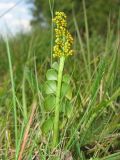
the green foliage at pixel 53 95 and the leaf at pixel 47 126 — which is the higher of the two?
the green foliage at pixel 53 95

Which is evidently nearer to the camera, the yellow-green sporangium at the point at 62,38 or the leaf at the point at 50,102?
the yellow-green sporangium at the point at 62,38

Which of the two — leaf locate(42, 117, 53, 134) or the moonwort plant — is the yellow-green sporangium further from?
leaf locate(42, 117, 53, 134)

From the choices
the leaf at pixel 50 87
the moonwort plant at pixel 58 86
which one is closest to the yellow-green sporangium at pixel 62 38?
the moonwort plant at pixel 58 86

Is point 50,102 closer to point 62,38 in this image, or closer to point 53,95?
point 53,95

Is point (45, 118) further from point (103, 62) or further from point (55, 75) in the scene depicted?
point (103, 62)

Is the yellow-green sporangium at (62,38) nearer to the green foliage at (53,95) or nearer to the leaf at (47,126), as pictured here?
the green foliage at (53,95)

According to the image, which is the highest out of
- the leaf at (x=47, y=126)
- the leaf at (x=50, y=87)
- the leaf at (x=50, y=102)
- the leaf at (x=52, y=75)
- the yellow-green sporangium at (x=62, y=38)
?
the yellow-green sporangium at (x=62, y=38)

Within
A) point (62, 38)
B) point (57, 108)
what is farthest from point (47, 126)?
point (62, 38)

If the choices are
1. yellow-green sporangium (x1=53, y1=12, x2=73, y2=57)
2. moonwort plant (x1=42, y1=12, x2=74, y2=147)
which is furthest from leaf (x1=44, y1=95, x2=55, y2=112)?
yellow-green sporangium (x1=53, y1=12, x2=73, y2=57)
